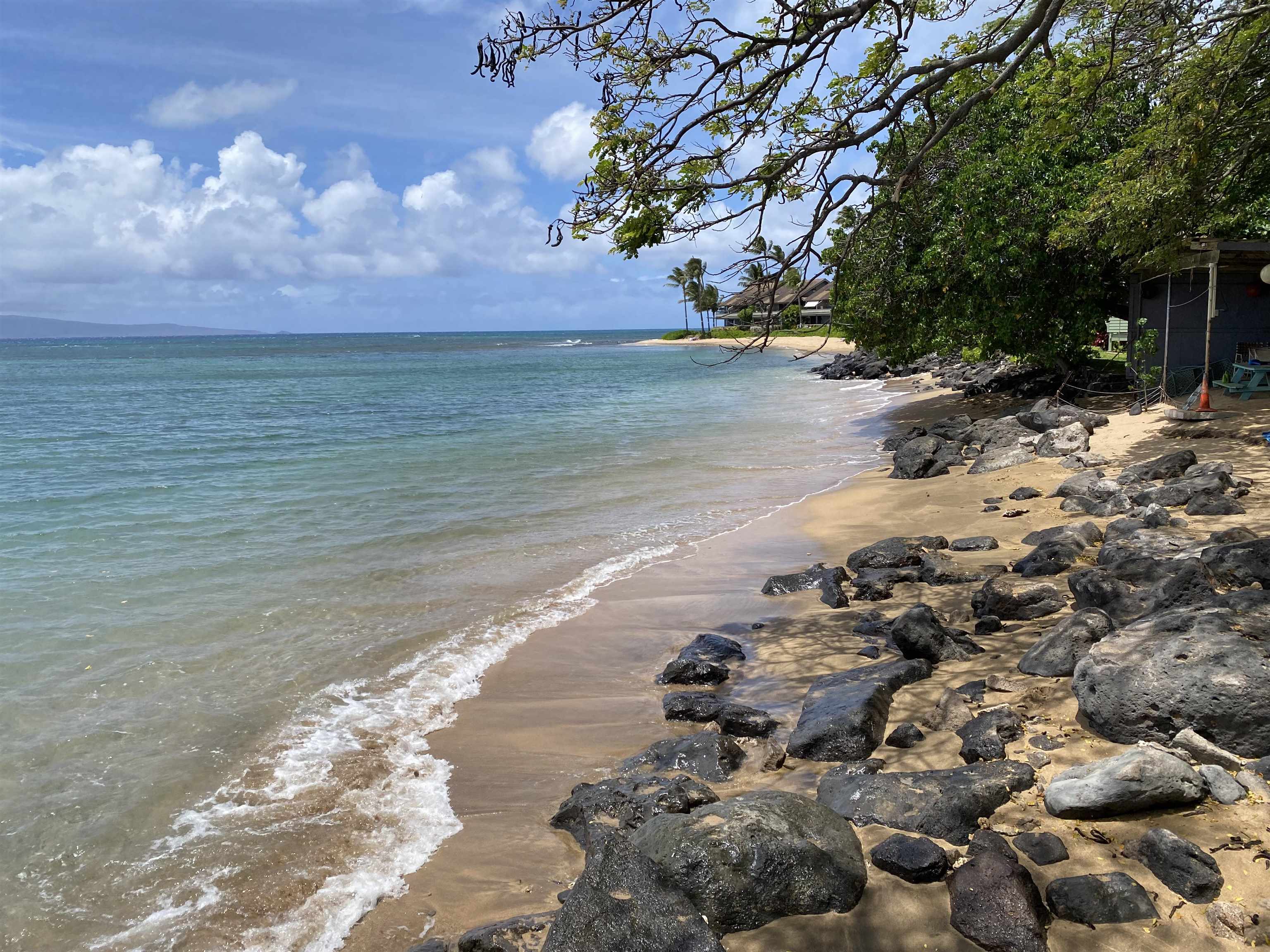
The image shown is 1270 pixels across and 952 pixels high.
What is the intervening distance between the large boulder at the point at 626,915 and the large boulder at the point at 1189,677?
8.28 ft

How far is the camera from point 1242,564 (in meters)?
5.74

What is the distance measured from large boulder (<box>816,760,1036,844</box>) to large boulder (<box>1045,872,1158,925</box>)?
488 mm

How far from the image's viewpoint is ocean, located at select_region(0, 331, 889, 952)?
14.8ft

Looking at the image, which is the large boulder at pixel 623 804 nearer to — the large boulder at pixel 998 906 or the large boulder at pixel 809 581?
the large boulder at pixel 998 906

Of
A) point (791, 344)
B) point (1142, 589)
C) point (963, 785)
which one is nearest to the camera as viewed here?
point (963, 785)

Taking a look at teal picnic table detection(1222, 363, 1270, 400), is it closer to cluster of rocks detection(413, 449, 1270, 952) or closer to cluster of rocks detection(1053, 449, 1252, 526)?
cluster of rocks detection(1053, 449, 1252, 526)

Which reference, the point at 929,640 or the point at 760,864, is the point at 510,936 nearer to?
the point at 760,864

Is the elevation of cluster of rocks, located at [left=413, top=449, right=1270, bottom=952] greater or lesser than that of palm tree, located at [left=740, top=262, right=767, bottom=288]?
lesser

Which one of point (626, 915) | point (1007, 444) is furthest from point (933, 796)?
point (1007, 444)

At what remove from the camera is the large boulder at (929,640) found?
6.05 m

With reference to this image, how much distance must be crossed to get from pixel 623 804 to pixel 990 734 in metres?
2.04

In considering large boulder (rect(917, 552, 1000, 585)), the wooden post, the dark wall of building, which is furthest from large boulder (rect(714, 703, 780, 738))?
the dark wall of building

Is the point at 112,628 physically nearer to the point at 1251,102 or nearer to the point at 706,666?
the point at 706,666

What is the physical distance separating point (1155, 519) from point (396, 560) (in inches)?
327
